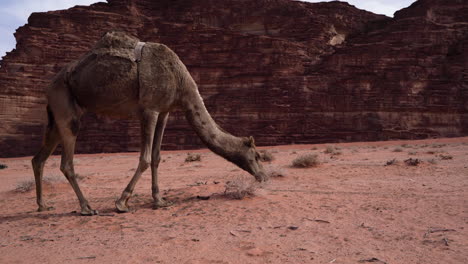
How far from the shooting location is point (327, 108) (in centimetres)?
4356

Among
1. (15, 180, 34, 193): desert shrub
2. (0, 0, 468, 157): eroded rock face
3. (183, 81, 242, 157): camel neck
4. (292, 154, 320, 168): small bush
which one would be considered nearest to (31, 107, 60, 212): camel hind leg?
(183, 81, 242, 157): camel neck

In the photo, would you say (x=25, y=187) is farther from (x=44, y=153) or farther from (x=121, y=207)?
(x=121, y=207)

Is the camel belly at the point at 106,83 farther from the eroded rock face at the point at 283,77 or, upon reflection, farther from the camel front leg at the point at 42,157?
the eroded rock face at the point at 283,77

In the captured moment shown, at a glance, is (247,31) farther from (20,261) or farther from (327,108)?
(20,261)

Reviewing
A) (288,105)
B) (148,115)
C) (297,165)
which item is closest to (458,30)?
(288,105)

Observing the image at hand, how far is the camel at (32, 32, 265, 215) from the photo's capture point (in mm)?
5668

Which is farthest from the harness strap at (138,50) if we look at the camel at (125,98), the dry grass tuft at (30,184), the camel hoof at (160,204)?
the dry grass tuft at (30,184)

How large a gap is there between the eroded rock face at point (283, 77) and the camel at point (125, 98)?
118ft

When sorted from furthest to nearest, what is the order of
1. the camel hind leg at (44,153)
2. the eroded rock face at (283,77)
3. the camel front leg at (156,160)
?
the eroded rock face at (283,77)
the camel hind leg at (44,153)
the camel front leg at (156,160)

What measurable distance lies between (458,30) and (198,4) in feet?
125

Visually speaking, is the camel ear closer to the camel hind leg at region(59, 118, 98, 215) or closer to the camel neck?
the camel neck

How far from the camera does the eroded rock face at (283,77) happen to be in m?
41.7

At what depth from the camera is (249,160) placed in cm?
627

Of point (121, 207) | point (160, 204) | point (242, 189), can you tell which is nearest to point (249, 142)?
point (242, 189)
